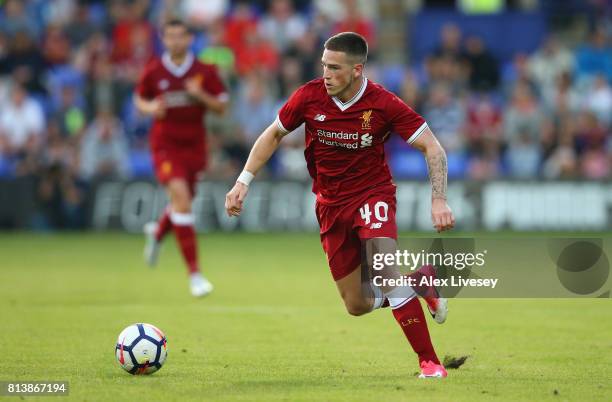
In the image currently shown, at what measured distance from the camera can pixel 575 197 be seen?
21.2 meters

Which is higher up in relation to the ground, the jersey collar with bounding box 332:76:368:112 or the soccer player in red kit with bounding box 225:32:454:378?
the jersey collar with bounding box 332:76:368:112

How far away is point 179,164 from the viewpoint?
43.8 feet

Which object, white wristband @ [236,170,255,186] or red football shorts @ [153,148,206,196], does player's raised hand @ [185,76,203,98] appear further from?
white wristband @ [236,170,255,186]

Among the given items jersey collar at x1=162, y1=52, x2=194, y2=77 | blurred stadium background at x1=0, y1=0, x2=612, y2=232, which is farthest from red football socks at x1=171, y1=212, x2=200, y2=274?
blurred stadium background at x1=0, y1=0, x2=612, y2=232

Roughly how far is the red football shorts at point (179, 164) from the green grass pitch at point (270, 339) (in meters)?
1.31

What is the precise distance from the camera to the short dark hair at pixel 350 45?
7.87m

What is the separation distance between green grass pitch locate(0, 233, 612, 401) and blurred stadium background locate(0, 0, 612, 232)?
4.92 meters

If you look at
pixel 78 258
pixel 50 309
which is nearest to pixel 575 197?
pixel 78 258

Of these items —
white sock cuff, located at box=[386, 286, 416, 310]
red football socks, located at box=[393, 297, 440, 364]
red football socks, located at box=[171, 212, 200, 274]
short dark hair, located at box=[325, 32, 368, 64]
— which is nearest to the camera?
red football socks, located at box=[393, 297, 440, 364]

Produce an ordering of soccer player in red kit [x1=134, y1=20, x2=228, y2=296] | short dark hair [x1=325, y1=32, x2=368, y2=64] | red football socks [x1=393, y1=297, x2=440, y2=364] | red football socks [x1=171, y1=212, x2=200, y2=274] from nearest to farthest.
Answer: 1. red football socks [x1=393, y1=297, x2=440, y2=364]
2. short dark hair [x1=325, y1=32, x2=368, y2=64]
3. red football socks [x1=171, y1=212, x2=200, y2=274]
4. soccer player in red kit [x1=134, y1=20, x2=228, y2=296]

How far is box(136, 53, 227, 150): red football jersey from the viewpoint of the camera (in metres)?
13.4

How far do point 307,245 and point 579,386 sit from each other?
12.0 m

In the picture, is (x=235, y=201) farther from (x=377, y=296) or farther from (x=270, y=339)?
(x=270, y=339)

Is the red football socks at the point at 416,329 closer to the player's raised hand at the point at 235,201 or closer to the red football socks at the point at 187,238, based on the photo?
the player's raised hand at the point at 235,201
